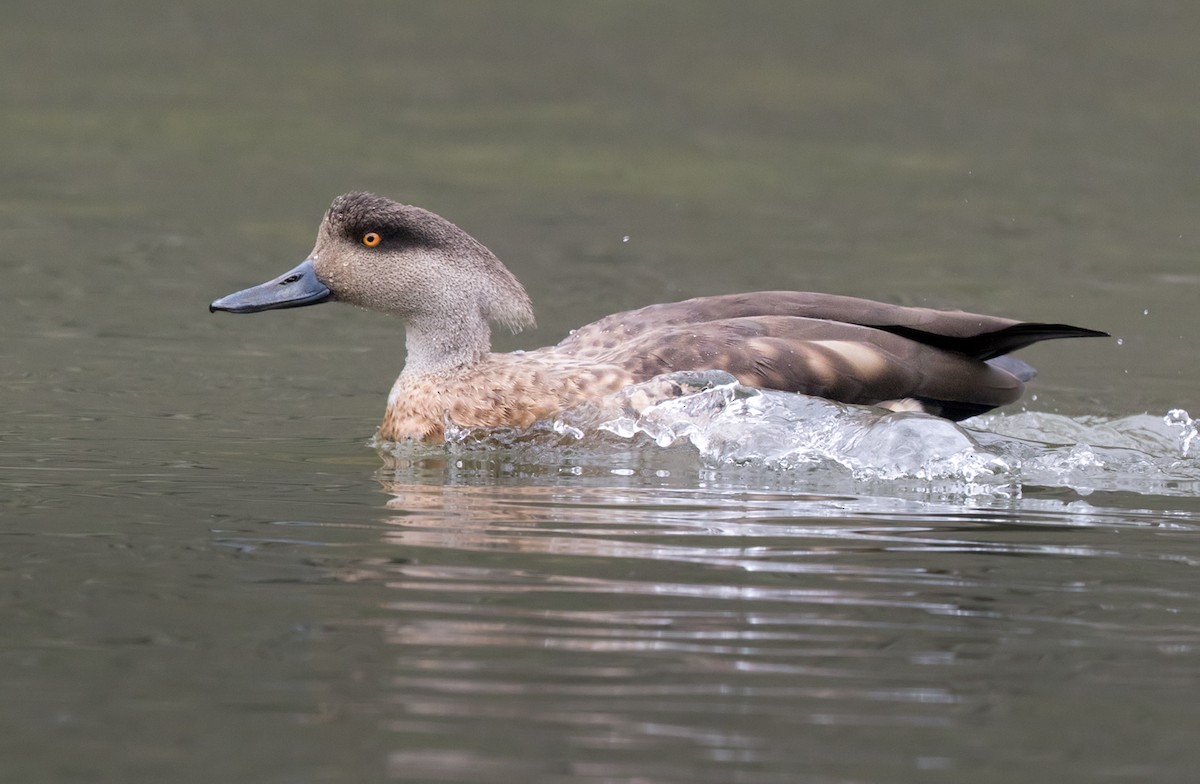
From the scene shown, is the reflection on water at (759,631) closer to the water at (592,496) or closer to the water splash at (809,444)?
the water at (592,496)

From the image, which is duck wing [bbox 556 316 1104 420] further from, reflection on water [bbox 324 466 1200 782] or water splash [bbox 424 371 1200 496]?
reflection on water [bbox 324 466 1200 782]

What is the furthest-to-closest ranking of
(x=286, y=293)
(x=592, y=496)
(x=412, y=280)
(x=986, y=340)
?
(x=412, y=280), (x=286, y=293), (x=986, y=340), (x=592, y=496)

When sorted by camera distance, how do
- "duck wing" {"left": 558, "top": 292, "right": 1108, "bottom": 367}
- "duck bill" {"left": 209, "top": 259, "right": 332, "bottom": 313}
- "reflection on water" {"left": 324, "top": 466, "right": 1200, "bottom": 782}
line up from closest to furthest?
"reflection on water" {"left": 324, "top": 466, "right": 1200, "bottom": 782}
"duck wing" {"left": 558, "top": 292, "right": 1108, "bottom": 367}
"duck bill" {"left": 209, "top": 259, "right": 332, "bottom": 313}

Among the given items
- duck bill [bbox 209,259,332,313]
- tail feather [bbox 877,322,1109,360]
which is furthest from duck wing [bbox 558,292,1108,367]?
duck bill [bbox 209,259,332,313]

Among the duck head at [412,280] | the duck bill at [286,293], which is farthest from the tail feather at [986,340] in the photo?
the duck bill at [286,293]

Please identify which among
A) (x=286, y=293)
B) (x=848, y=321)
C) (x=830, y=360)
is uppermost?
(x=286, y=293)

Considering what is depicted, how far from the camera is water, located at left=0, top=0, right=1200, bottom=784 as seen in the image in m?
4.50

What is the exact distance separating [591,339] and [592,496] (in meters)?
1.82


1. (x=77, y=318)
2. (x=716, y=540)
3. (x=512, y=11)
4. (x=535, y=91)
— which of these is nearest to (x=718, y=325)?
(x=716, y=540)

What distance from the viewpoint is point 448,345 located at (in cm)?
909

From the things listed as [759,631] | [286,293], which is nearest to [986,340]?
[286,293]

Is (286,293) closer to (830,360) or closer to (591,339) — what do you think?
(591,339)

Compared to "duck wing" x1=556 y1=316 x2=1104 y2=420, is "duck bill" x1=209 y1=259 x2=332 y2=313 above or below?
above

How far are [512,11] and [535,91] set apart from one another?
3.71m
